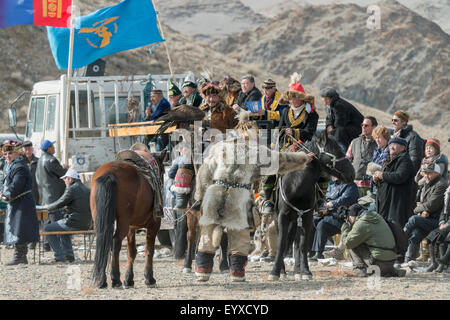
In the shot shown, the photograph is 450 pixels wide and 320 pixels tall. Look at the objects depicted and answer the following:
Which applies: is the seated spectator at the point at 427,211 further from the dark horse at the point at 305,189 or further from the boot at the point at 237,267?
the boot at the point at 237,267

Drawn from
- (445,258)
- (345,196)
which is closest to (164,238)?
(345,196)

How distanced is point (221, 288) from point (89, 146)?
341 inches

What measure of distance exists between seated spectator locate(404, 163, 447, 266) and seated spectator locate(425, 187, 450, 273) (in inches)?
12.5

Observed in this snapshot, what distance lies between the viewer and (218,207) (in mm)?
9727

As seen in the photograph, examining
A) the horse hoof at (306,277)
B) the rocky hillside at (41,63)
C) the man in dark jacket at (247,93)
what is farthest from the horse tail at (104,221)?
the rocky hillside at (41,63)

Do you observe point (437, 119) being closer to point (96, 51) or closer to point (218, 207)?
point (96, 51)

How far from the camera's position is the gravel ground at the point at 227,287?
8.92 meters

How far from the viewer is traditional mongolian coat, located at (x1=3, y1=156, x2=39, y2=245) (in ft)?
43.0

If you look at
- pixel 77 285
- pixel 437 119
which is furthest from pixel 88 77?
pixel 437 119

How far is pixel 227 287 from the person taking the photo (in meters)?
9.74

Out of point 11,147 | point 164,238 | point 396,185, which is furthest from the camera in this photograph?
point 164,238

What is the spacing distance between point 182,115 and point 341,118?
2.91 metres

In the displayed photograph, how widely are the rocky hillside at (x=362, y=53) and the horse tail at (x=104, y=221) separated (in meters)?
53.9

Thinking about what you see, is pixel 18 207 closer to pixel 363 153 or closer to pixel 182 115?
pixel 182 115
